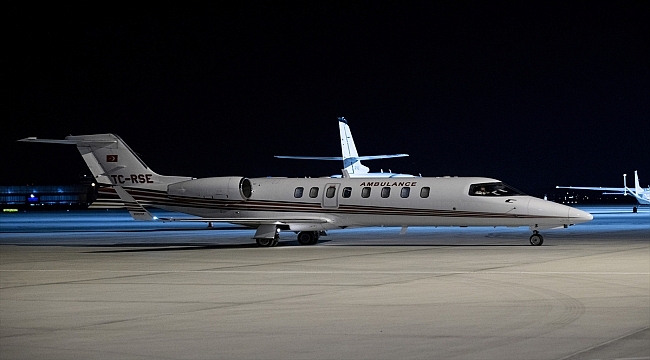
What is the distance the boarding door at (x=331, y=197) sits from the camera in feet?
100

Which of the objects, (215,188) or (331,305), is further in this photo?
(215,188)

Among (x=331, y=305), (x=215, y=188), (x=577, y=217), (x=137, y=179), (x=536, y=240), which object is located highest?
(x=137, y=179)

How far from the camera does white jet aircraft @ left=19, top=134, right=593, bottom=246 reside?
28156 mm

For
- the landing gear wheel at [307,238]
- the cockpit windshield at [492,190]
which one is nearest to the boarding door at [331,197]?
the landing gear wheel at [307,238]

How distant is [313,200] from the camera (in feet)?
102

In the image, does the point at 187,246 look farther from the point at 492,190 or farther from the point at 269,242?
the point at 492,190

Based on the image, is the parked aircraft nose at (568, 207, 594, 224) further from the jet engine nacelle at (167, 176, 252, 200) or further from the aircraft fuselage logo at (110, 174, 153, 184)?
the aircraft fuselage logo at (110, 174, 153, 184)

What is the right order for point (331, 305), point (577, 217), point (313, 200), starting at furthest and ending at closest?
point (313, 200)
point (577, 217)
point (331, 305)

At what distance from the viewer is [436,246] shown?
28469mm

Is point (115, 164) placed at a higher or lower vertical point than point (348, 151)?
lower

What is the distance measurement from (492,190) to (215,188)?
936cm

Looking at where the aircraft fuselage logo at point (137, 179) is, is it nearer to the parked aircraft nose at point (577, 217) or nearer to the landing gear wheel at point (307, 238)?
the landing gear wheel at point (307, 238)

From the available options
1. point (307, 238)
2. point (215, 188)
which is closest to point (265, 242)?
point (307, 238)

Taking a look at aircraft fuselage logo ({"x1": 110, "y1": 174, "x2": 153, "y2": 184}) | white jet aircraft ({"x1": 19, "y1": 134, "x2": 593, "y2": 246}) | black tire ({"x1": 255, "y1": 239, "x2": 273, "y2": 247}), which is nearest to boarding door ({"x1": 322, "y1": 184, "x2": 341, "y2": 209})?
white jet aircraft ({"x1": 19, "y1": 134, "x2": 593, "y2": 246})
